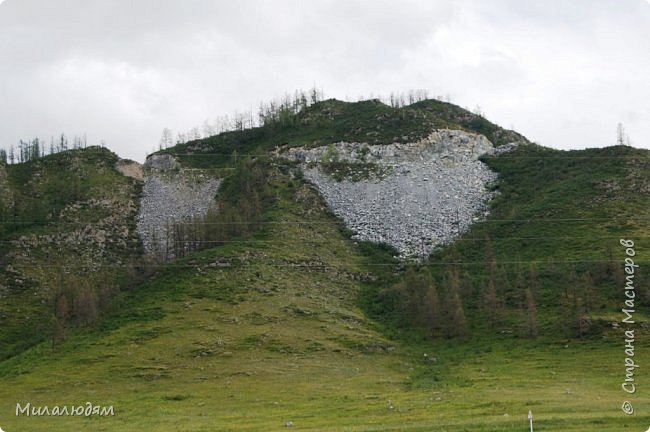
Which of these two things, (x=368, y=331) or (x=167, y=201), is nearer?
(x=368, y=331)

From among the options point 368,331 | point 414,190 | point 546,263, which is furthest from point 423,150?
point 368,331

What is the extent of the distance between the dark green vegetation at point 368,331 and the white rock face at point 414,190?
5521mm

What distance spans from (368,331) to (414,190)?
64.8 meters

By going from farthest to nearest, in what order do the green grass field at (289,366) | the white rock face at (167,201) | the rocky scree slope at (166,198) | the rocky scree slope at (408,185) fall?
the white rock face at (167,201) → the rocky scree slope at (166,198) → the rocky scree slope at (408,185) → the green grass field at (289,366)

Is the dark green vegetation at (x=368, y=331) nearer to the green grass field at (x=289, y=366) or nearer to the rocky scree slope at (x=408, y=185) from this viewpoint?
the green grass field at (x=289, y=366)

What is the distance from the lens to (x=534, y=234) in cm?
10956

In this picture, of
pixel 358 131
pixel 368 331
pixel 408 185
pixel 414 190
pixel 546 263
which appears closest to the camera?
Answer: pixel 368 331

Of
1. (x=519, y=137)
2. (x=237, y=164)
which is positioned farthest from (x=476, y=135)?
(x=237, y=164)

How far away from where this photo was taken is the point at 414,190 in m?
146

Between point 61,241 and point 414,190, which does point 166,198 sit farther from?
point 414,190

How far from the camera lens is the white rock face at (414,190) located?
422 feet

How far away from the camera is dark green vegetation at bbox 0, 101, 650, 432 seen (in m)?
50.0

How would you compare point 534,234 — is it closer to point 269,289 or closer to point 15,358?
point 269,289

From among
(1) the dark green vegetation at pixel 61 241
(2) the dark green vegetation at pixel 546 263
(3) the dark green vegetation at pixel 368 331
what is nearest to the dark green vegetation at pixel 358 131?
(1) the dark green vegetation at pixel 61 241
